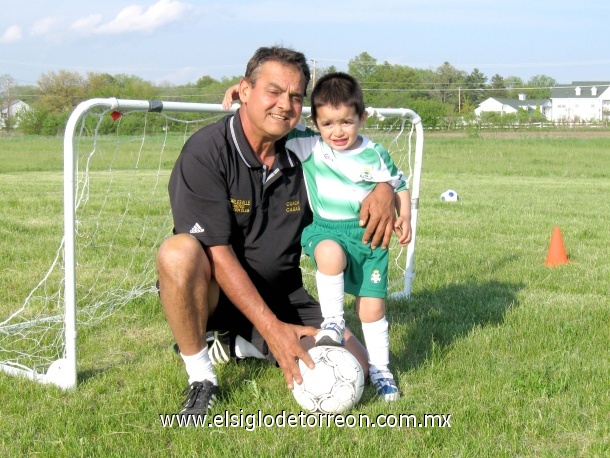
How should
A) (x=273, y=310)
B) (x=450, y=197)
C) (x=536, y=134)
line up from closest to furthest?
(x=273, y=310) < (x=450, y=197) < (x=536, y=134)

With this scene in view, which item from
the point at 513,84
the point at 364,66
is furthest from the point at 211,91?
the point at 513,84

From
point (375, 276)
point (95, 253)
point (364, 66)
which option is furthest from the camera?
point (364, 66)

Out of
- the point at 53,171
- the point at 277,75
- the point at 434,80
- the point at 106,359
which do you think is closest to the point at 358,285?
the point at 277,75

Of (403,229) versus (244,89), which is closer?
(244,89)

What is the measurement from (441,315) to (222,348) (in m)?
1.84

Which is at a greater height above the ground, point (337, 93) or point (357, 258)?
point (337, 93)

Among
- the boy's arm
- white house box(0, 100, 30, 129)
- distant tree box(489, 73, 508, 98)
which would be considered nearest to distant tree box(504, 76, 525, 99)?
distant tree box(489, 73, 508, 98)

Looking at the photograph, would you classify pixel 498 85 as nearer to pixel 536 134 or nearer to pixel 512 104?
pixel 512 104

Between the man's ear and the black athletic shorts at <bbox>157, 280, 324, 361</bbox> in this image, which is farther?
the black athletic shorts at <bbox>157, 280, 324, 361</bbox>

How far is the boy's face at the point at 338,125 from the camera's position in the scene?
385cm

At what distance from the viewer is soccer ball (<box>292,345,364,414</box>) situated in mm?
3500

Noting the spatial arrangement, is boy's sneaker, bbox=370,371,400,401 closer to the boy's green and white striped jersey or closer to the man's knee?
the boy's green and white striped jersey

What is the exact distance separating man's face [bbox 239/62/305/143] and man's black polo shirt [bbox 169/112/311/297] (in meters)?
0.18

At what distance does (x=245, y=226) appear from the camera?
392 cm
